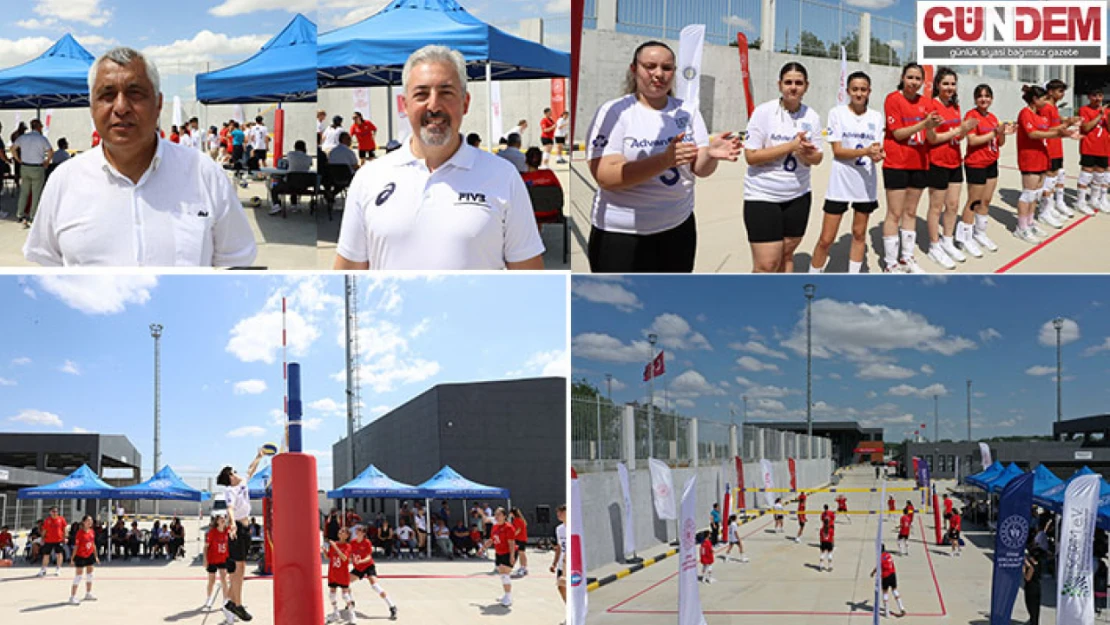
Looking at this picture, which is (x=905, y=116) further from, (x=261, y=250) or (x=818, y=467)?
(x=818, y=467)

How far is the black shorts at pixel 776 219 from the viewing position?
19.4ft

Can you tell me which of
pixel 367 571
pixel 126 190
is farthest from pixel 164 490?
pixel 126 190

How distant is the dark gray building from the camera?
13.3 feet

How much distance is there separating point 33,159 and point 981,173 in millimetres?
5171

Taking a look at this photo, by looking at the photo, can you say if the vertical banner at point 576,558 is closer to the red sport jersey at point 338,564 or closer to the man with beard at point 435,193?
the red sport jersey at point 338,564

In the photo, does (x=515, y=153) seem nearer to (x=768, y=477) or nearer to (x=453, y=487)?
(x=453, y=487)

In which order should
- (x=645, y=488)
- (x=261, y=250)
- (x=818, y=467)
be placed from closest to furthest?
(x=261, y=250)
(x=645, y=488)
(x=818, y=467)

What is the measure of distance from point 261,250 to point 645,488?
4709 mm

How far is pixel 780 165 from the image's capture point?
234 inches

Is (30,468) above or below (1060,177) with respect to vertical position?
below

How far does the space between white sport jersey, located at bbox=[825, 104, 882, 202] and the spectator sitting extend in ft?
5.74

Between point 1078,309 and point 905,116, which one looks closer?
point 905,116

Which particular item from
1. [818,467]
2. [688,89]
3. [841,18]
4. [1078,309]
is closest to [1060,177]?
[841,18]

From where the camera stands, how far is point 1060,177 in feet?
21.4
